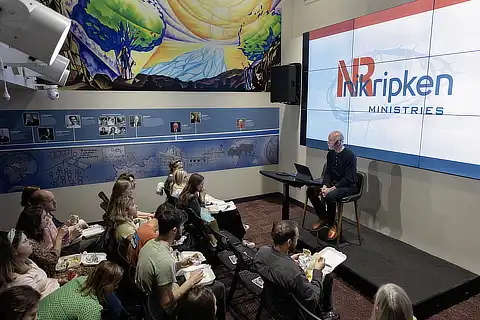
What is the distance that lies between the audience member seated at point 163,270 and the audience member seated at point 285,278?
0.52 metres

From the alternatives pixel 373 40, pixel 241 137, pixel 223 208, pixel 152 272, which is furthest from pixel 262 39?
pixel 152 272

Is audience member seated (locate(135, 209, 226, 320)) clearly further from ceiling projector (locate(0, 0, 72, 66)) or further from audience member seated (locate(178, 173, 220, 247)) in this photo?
ceiling projector (locate(0, 0, 72, 66))

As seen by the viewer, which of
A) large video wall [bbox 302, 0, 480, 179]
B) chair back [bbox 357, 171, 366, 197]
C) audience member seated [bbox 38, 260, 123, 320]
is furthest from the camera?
chair back [bbox 357, 171, 366, 197]

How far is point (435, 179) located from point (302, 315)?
2.61 metres

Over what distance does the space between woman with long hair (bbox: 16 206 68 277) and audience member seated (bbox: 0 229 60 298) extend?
0.17 meters

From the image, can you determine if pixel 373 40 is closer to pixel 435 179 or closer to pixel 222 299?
pixel 435 179

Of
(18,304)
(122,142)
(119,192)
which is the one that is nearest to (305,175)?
(119,192)

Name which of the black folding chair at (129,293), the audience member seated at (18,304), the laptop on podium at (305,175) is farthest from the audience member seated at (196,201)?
the audience member seated at (18,304)

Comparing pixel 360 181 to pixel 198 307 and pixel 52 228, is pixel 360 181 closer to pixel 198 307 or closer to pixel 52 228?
pixel 198 307

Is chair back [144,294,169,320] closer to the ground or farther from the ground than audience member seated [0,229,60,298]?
closer to the ground

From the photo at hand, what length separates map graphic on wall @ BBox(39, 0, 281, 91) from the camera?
15.4ft

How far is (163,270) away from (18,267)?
3.11ft

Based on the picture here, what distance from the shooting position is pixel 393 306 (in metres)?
1.58

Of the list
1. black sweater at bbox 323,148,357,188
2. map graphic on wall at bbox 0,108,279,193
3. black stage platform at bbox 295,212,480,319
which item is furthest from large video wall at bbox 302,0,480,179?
map graphic on wall at bbox 0,108,279,193
